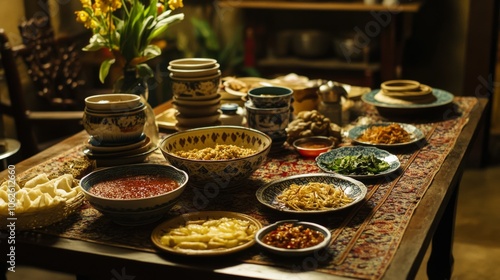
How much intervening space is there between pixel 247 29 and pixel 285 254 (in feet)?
12.7

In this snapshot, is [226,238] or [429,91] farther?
[429,91]

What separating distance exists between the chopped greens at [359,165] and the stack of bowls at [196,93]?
53 centimetres

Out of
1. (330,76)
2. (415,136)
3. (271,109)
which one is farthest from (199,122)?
(330,76)

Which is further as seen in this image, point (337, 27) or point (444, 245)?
point (337, 27)

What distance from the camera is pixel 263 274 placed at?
1.65 metres

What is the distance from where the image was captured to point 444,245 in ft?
10.3

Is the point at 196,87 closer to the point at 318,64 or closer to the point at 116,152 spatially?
the point at 116,152

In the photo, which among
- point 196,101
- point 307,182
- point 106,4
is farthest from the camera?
point 196,101

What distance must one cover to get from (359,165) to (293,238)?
0.63 meters

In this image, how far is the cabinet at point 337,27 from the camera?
193 inches

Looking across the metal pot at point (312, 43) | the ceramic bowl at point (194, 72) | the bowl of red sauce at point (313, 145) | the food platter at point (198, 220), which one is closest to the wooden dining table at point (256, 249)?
the food platter at point (198, 220)

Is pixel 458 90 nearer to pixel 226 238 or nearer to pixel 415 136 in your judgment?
pixel 415 136

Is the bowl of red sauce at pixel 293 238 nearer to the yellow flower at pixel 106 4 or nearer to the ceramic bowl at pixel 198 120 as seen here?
the ceramic bowl at pixel 198 120

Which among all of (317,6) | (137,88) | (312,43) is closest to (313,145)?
(137,88)
